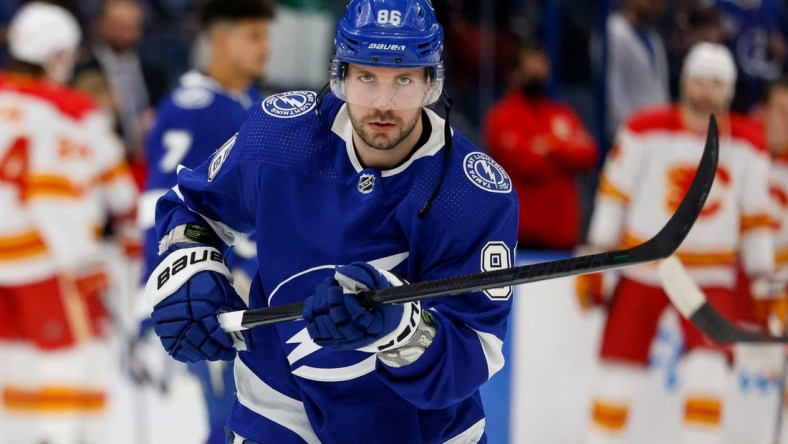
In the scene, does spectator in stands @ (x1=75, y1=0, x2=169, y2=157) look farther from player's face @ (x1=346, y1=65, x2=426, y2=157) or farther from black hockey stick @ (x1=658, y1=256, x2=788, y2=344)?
player's face @ (x1=346, y1=65, x2=426, y2=157)

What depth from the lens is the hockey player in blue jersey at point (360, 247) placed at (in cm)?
236

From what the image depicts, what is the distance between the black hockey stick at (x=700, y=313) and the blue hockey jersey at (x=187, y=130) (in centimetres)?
170

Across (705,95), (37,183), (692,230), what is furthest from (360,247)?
A: (705,95)

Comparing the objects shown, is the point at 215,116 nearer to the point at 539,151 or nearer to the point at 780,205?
the point at 539,151

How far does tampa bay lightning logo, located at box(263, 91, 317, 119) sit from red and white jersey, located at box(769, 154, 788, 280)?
3.58 metres

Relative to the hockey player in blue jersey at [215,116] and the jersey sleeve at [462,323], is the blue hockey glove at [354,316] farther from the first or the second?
the hockey player in blue jersey at [215,116]

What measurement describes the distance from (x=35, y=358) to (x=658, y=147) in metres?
2.44

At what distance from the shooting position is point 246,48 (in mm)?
4289

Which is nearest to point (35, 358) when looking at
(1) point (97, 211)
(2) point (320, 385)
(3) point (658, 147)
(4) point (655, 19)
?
(1) point (97, 211)

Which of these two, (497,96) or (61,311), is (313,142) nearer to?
(61,311)

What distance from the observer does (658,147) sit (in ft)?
17.2

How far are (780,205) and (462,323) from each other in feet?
12.4

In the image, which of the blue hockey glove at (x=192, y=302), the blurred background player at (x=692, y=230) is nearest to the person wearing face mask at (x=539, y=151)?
the blurred background player at (x=692, y=230)

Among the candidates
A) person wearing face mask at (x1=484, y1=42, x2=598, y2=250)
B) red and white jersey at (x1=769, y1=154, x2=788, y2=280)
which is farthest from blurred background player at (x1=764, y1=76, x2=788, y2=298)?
person wearing face mask at (x1=484, y1=42, x2=598, y2=250)
